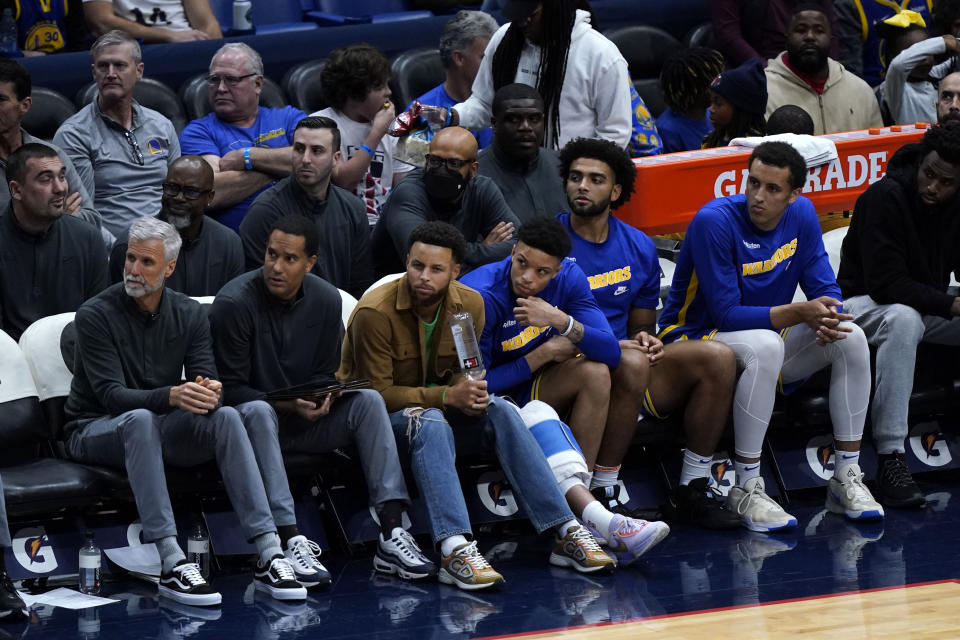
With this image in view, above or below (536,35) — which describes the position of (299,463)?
below

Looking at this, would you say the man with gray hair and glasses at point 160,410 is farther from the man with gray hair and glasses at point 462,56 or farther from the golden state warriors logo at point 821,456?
the golden state warriors logo at point 821,456

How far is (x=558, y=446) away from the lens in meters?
5.30

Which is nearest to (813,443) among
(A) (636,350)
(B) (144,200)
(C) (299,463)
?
(A) (636,350)

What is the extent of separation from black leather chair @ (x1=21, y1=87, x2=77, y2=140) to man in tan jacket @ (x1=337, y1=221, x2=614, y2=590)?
7.17 ft

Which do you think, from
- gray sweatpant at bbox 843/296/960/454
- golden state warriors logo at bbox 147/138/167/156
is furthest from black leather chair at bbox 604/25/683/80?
golden state warriors logo at bbox 147/138/167/156

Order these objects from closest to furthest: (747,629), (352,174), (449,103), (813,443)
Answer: (747,629)
(813,443)
(352,174)
(449,103)

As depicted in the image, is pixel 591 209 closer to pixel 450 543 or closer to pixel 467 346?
pixel 467 346

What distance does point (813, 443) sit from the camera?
612cm

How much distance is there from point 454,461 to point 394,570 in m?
0.43

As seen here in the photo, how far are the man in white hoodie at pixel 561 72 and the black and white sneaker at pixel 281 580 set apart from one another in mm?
2542

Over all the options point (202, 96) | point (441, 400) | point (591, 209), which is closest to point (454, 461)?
point (441, 400)

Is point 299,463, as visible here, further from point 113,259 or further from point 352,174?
point 352,174

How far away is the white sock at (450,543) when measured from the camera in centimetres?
497

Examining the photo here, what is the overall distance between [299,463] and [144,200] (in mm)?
1748
